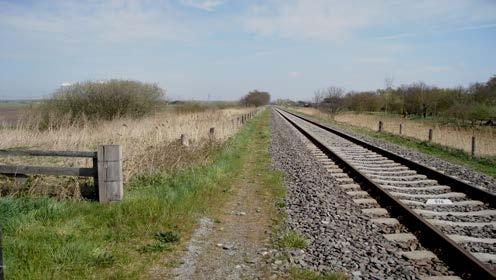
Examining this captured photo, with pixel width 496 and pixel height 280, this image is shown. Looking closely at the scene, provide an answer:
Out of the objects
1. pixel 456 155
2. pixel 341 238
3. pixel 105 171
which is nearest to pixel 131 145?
pixel 105 171

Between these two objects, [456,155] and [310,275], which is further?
[456,155]

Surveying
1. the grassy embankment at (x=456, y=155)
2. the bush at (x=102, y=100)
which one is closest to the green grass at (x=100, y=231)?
the grassy embankment at (x=456, y=155)

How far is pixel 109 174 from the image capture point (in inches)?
269

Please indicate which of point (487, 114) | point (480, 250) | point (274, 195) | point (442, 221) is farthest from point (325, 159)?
point (487, 114)

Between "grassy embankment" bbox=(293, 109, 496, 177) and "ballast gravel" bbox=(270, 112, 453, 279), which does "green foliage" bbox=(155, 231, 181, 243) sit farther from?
"grassy embankment" bbox=(293, 109, 496, 177)

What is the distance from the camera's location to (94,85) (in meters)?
26.4

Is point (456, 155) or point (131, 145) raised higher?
point (131, 145)

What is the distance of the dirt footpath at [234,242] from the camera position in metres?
4.58

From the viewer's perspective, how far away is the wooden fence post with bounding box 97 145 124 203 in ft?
22.4

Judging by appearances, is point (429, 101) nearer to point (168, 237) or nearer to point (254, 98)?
point (168, 237)

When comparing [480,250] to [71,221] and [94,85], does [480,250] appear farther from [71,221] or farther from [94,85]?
[94,85]

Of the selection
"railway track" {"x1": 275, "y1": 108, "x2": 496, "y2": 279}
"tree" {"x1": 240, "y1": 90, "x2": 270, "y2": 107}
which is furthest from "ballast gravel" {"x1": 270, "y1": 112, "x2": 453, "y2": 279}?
"tree" {"x1": 240, "y1": 90, "x2": 270, "y2": 107}

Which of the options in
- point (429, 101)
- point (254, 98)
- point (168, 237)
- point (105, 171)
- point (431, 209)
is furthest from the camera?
point (254, 98)

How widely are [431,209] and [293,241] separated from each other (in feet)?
10.4
